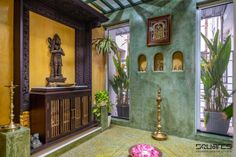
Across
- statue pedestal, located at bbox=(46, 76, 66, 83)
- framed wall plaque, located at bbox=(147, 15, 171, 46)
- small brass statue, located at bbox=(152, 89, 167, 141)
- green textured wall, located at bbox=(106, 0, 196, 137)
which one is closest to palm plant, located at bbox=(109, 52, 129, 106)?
green textured wall, located at bbox=(106, 0, 196, 137)

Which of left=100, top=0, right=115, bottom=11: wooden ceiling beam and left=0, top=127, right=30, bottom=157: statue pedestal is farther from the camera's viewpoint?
left=100, top=0, right=115, bottom=11: wooden ceiling beam

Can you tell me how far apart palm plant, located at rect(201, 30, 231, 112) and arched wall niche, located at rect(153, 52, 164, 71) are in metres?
0.77

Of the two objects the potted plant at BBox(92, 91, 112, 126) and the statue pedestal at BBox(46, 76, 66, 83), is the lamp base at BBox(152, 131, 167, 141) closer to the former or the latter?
the potted plant at BBox(92, 91, 112, 126)

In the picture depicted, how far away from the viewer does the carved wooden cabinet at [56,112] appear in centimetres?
240

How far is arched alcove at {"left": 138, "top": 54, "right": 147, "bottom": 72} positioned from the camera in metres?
3.67

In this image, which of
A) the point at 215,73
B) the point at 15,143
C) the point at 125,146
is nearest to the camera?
the point at 15,143

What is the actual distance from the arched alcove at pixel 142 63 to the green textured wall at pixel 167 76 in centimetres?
8

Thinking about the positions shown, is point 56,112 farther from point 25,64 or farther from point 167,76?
point 167,76

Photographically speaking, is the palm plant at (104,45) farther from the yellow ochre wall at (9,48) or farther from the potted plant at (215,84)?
the potted plant at (215,84)

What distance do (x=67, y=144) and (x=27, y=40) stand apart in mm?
1701

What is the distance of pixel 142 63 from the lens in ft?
12.2

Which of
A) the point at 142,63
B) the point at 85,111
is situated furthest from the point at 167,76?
the point at 85,111

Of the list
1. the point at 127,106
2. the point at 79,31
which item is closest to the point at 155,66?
the point at 127,106

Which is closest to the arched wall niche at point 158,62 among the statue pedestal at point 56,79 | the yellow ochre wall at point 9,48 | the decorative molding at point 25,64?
the yellow ochre wall at point 9,48
